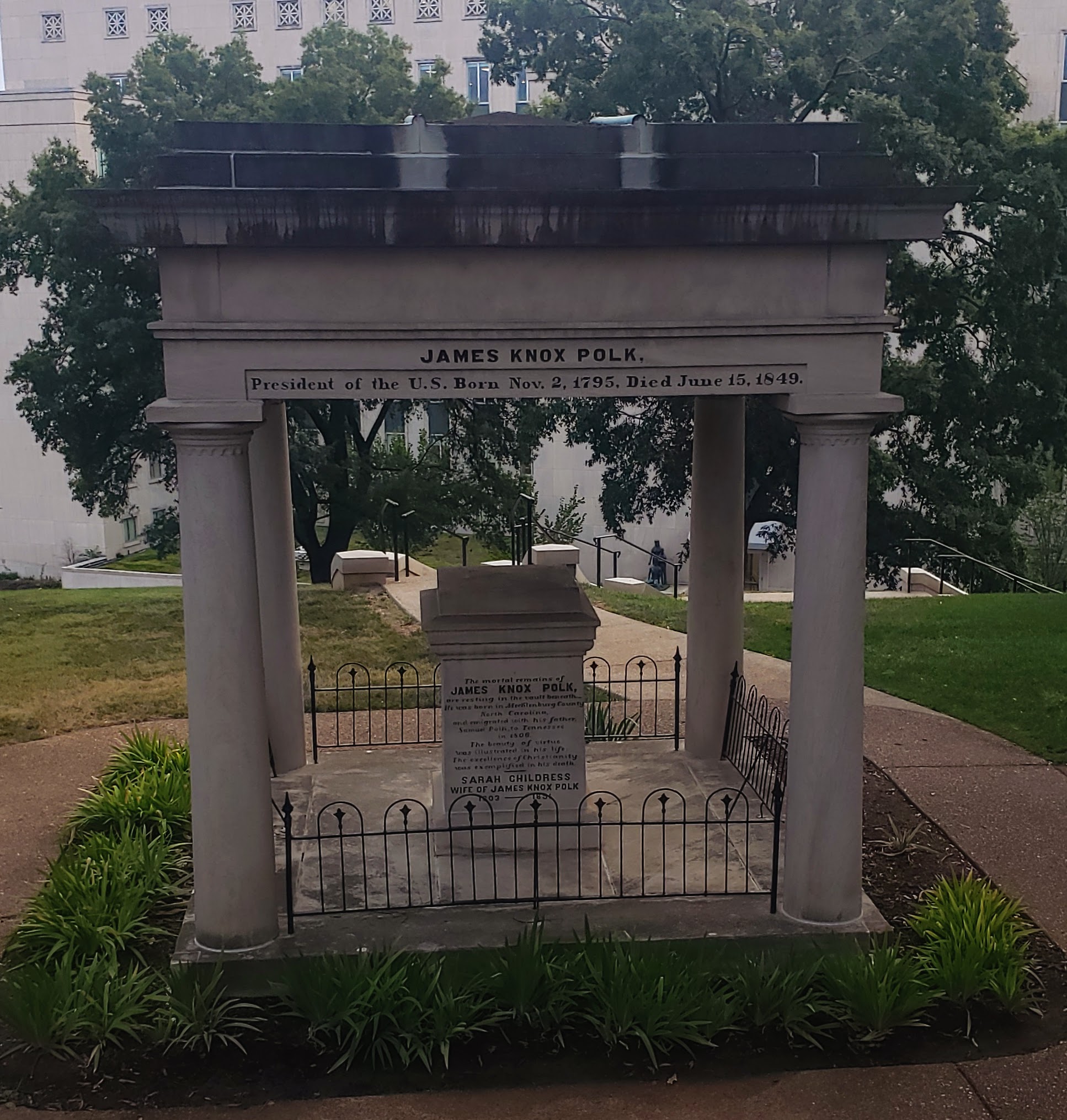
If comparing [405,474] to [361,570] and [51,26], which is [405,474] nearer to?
[361,570]

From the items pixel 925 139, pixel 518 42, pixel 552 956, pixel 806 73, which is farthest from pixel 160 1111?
pixel 518 42

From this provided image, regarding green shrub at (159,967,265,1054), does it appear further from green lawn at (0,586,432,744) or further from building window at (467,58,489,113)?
building window at (467,58,489,113)

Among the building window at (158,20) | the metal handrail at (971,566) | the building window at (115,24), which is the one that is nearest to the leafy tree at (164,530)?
the metal handrail at (971,566)

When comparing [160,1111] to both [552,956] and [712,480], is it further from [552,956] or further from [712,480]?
[712,480]

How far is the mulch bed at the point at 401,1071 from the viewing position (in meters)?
6.63

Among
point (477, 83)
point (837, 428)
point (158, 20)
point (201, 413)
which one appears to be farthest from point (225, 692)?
point (158, 20)

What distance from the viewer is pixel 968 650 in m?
16.4

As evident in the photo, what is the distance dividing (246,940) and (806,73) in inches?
706

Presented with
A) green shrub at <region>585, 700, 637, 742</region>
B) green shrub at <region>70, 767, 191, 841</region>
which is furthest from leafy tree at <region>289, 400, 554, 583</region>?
green shrub at <region>70, 767, 191, 841</region>

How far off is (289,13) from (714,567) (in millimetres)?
50806

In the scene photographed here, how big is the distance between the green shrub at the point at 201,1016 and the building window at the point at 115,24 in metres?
57.6

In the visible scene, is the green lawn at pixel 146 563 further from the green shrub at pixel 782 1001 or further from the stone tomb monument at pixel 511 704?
the green shrub at pixel 782 1001

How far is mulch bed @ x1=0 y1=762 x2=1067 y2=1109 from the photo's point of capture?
6633mm

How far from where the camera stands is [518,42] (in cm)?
2323
